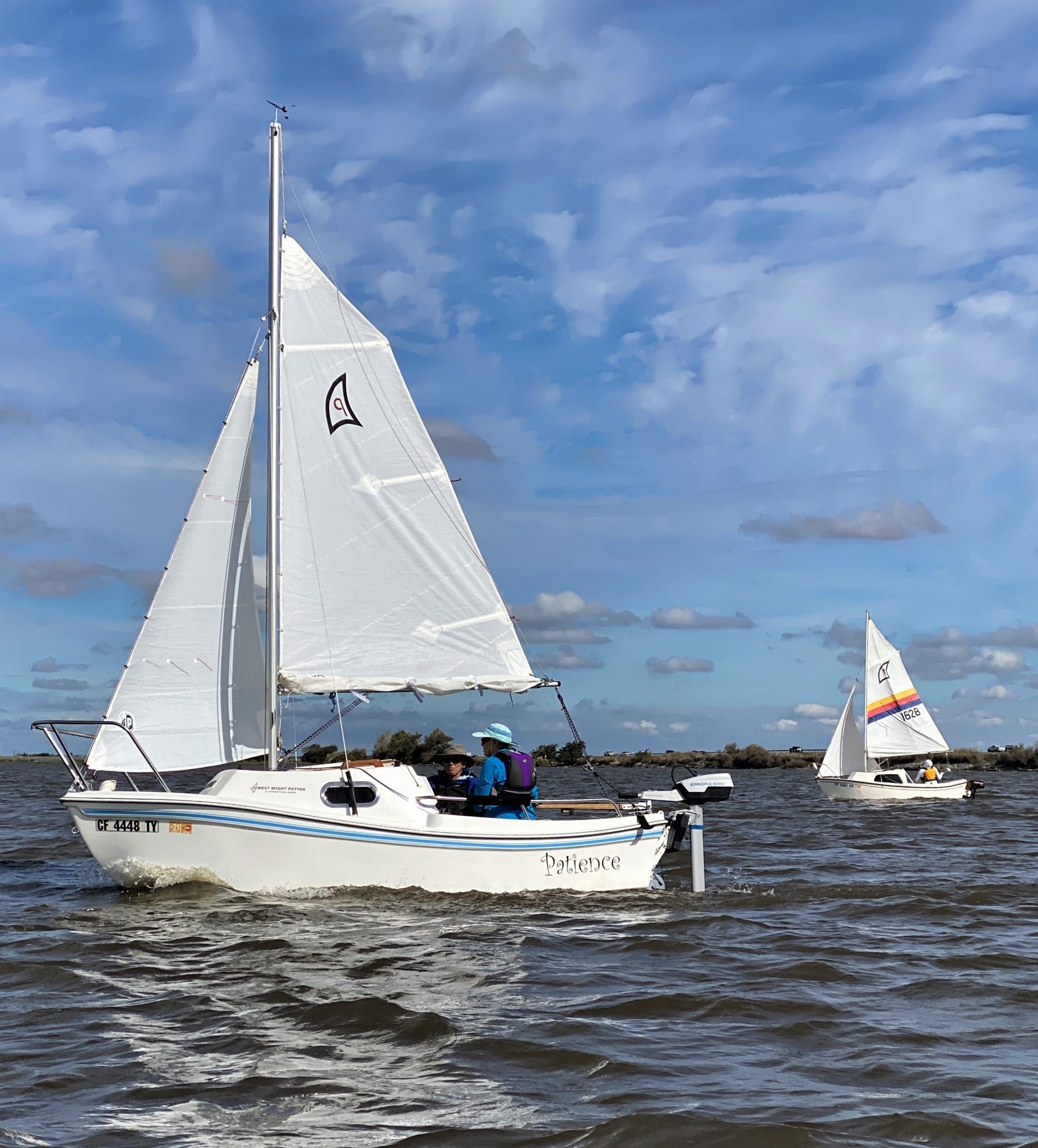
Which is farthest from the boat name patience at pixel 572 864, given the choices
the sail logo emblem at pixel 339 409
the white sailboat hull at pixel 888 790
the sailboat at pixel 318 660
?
the white sailboat hull at pixel 888 790

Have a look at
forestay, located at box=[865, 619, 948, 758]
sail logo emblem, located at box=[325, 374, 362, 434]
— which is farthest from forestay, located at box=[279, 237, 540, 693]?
forestay, located at box=[865, 619, 948, 758]

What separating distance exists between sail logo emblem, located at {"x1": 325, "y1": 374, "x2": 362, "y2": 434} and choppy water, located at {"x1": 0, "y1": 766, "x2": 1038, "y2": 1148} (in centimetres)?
630

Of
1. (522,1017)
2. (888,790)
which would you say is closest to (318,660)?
(522,1017)

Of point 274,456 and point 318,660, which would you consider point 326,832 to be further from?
point 274,456

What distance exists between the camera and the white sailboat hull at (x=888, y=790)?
42094 millimetres

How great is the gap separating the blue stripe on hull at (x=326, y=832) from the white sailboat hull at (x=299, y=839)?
0.04 ft

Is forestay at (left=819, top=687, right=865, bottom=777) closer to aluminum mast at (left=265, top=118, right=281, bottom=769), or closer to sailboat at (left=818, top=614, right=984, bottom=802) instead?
sailboat at (left=818, top=614, right=984, bottom=802)

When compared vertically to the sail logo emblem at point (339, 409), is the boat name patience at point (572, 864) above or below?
below

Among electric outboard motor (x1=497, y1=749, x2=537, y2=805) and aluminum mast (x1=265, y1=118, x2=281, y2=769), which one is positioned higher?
aluminum mast (x1=265, y1=118, x2=281, y2=769)

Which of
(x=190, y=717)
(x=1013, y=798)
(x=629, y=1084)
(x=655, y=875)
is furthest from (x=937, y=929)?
(x=1013, y=798)

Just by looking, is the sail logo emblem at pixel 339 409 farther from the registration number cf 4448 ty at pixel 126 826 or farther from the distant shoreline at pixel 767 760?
the distant shoreline at pixel 767 760

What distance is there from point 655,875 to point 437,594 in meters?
4.94

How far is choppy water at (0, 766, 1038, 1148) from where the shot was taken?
6.54m

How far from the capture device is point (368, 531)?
51.8 feet
